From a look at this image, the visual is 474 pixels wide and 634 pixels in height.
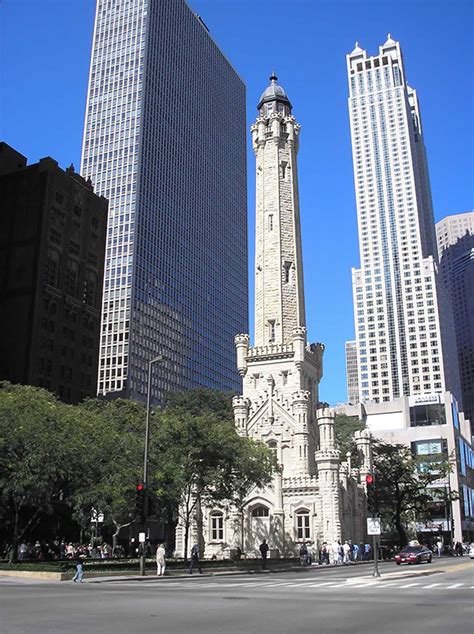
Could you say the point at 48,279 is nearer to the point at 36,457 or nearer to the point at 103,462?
the point at 103,462

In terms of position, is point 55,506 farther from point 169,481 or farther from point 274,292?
point 274,292

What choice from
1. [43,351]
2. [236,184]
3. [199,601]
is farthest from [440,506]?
[236,184]

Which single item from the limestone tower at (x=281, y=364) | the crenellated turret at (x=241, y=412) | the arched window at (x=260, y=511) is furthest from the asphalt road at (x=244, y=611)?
the crenellated turret at (x=241, y=412)

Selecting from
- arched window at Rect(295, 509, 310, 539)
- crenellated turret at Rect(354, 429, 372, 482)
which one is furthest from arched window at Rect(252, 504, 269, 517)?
crenellated turret at Rect(354, 429, 372, 482)

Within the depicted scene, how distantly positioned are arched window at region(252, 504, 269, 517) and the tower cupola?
45.9 m

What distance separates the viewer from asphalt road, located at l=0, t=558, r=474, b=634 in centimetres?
1346

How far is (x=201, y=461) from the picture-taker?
46.6 m

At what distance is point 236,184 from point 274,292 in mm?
132288

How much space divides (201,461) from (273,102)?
50.7 meters

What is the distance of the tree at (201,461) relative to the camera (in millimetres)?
43781

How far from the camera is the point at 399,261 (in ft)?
652

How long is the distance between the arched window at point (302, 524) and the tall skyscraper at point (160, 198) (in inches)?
2634

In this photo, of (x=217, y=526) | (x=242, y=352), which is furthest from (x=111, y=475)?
(x=242, y=352)

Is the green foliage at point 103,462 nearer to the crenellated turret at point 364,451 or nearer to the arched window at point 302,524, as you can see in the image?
the arched window at point 302,524
